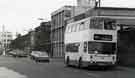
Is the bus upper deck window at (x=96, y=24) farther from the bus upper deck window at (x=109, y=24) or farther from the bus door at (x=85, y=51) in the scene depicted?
the bus door at (x=85, y=51)

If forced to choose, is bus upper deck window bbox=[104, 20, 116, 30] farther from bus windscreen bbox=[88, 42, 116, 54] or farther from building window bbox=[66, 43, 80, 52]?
building window bbox=[66, 43, 80, 52]

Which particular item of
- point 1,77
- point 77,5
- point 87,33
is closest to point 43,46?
point 77,5

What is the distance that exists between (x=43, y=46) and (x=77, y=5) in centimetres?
2430

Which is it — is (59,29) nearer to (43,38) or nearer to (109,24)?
(43,38)

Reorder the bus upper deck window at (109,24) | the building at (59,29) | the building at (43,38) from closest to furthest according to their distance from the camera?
the bus upper deck window at (109,24) → the building at (59,29) → the building at (43,38)

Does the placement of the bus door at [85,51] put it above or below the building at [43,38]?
below

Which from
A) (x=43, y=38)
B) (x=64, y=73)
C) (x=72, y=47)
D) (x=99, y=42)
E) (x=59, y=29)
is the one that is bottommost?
(x=64, y=73)

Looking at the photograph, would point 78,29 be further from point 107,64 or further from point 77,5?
point 77,5

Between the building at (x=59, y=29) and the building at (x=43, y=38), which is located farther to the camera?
the building at (x=43, y=38)

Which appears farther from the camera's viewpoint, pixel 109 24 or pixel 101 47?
pixel 109 24

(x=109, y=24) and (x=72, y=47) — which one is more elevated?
(x=109, y=24)

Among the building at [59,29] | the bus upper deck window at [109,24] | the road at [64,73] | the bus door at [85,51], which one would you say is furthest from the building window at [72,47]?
the building at [59,29]

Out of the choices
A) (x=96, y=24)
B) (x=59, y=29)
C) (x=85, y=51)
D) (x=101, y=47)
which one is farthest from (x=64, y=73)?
(x=59, y=29)

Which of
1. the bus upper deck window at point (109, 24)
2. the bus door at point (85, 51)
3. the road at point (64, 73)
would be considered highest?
the bus upper deck window at point (109, 24)
